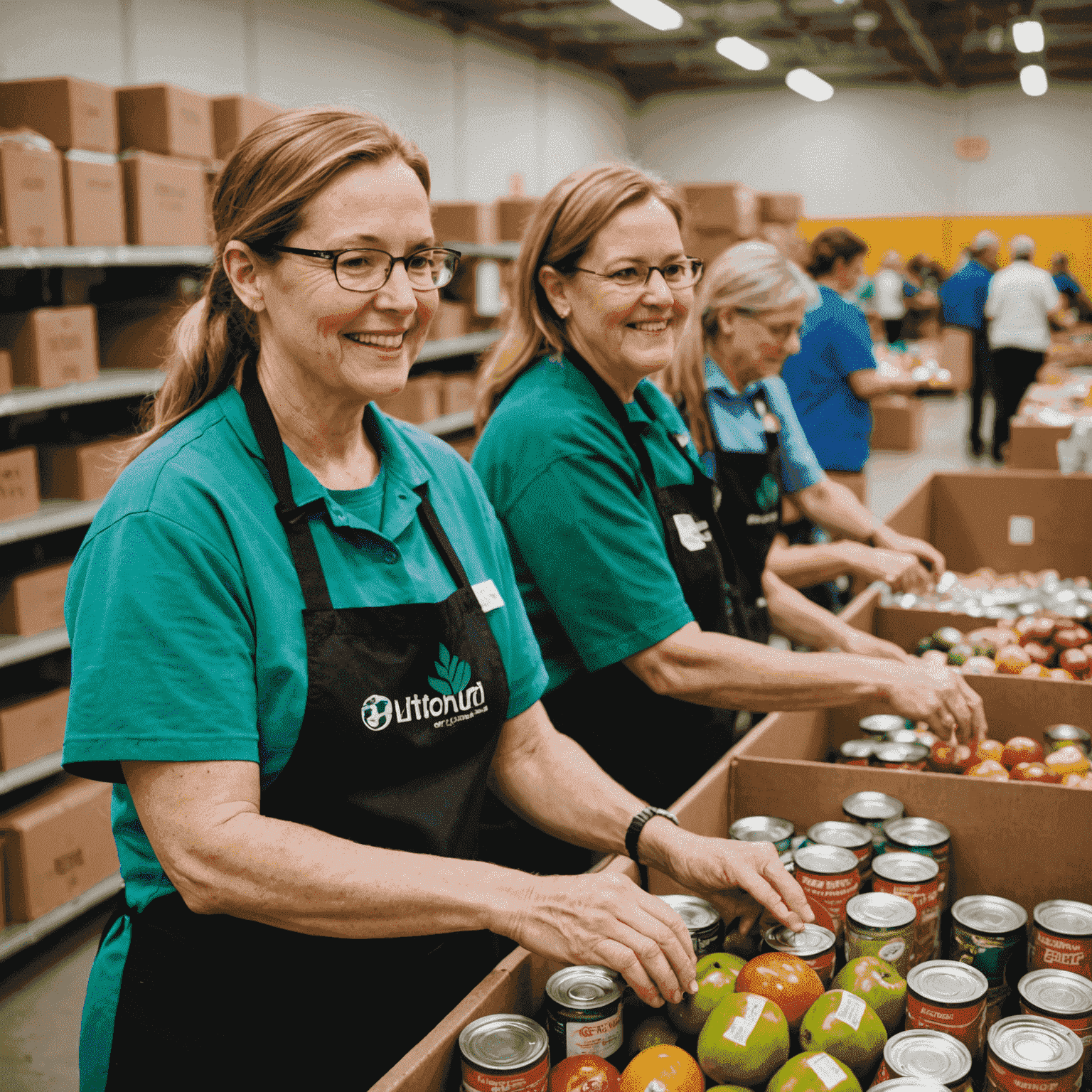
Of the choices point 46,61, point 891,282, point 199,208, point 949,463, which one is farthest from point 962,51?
point 199,208

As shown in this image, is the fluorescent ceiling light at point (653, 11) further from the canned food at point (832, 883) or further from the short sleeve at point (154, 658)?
the short sleeve at point (154, 658)

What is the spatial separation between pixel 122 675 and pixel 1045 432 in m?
5.01

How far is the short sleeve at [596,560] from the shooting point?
1.78 m

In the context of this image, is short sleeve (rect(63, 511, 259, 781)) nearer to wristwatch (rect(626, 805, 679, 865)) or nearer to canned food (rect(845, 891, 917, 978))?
wristwatch (rect(626, 805, 679, 865))

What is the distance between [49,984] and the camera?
10.7 ft

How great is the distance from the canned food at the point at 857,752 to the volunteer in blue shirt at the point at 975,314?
905cm

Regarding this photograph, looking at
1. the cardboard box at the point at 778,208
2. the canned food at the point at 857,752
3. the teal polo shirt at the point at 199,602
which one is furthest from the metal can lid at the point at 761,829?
the cardboard box at the point at 778,208

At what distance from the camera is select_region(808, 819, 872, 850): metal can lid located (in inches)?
65.7

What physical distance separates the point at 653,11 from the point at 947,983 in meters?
9.47

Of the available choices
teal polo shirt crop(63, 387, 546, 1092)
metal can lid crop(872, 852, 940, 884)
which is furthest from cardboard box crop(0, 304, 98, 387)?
metal can lid crop(872, 852, 940, 884)

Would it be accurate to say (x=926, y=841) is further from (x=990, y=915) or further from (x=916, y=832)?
(x=990, y=915)

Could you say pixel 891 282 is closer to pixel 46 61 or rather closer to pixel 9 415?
pixel 46 61

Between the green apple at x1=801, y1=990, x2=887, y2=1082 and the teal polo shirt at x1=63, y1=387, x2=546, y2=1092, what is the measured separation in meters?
0.66

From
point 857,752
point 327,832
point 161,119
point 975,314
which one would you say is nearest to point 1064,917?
point 857,752
